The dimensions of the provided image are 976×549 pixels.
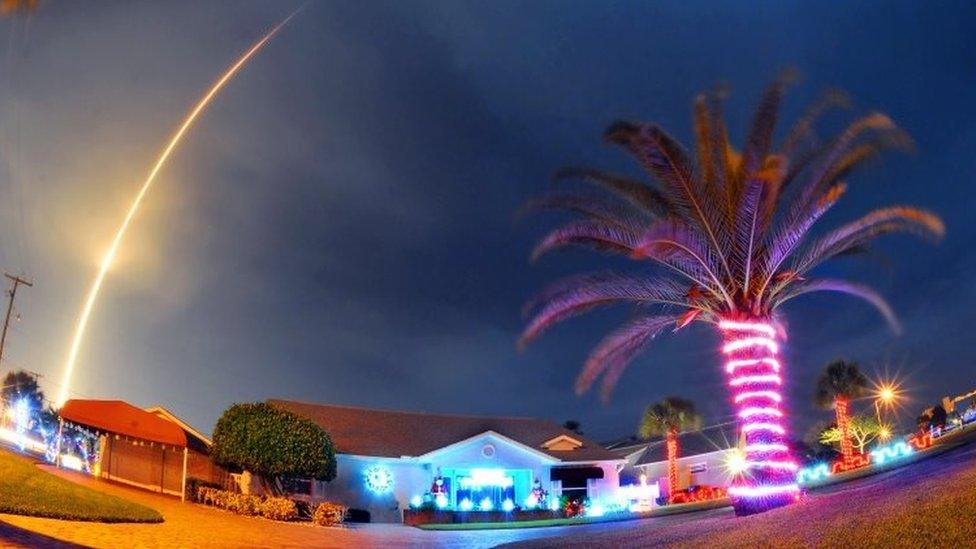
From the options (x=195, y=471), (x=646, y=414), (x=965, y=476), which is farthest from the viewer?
(x=646, y=414)

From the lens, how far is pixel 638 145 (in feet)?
50.0

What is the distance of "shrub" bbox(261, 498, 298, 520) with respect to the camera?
24031 mm

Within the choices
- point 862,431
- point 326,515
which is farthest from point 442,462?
point 862,431

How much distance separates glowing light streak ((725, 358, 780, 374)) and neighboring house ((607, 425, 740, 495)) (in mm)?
32899

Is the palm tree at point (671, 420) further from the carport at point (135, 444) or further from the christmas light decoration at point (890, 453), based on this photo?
the carport at point (135, 444)

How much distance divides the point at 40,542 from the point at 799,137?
51.4 feet

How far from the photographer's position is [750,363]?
15.1m

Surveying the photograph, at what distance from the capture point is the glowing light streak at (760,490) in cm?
1460

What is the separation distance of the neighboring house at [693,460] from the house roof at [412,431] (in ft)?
19.9

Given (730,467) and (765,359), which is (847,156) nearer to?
(765,359)

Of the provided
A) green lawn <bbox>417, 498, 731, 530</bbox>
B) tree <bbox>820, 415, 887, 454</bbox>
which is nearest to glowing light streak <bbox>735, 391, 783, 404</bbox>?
green lawn <bbox>417, 498, 731, 530</bbox>

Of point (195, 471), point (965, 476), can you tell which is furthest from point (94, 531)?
point (195, 471)

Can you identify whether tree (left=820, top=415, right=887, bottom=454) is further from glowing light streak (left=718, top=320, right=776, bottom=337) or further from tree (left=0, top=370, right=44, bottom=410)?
tree (left=0, top=370, right=44, bottom=410)

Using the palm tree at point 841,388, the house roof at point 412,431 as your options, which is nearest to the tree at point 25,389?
the house roof at point 412,431
